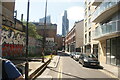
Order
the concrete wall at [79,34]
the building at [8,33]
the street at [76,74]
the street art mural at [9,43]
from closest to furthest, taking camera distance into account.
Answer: the street at [76,74]
the building at [8,33]
the street art mural at [9,43]
the concrete wall at [79,34]

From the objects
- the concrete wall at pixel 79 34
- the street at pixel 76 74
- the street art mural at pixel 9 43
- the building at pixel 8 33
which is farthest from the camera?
the concrete wall at pixel 79 34

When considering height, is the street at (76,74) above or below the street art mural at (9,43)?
below

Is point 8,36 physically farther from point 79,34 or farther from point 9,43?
point 79,34

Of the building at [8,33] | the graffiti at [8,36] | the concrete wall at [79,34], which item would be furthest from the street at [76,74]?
the concrete wall at [79,34]

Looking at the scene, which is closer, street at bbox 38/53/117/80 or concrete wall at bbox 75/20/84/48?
street at bbox 38/53/117/80

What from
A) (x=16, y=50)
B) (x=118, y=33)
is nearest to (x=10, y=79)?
(x=118, y=33)

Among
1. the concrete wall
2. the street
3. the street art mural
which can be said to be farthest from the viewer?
the concrete wall

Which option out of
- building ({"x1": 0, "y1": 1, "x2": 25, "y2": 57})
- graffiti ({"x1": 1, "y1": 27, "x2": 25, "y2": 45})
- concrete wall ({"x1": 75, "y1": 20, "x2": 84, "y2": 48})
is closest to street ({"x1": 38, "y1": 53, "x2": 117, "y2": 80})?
graffiti ({"x1": 1, "y1": 27, "x2": 25, "y2": 45})

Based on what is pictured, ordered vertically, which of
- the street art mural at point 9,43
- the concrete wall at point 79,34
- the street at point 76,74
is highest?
the concrete wall at point 79,34

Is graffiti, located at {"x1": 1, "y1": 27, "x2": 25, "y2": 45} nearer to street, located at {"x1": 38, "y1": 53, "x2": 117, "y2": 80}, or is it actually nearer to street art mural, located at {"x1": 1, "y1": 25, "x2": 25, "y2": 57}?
street art mural, located at {"x1": 1, "y1": 25, "x2": 25, "y2": 57}

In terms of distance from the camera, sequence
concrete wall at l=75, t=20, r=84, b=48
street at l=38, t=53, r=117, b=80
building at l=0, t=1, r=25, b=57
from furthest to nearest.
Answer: concrete wall at l=75, t=20, r=84, b=48 → building at l=0, t=1, r=25, b=57 → street at l=38, t=53, r=117, b=80

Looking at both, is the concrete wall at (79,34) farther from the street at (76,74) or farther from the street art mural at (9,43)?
the street at (76,74)

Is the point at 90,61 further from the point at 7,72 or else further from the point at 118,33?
the point at 7,72

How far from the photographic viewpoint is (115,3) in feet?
60.7
